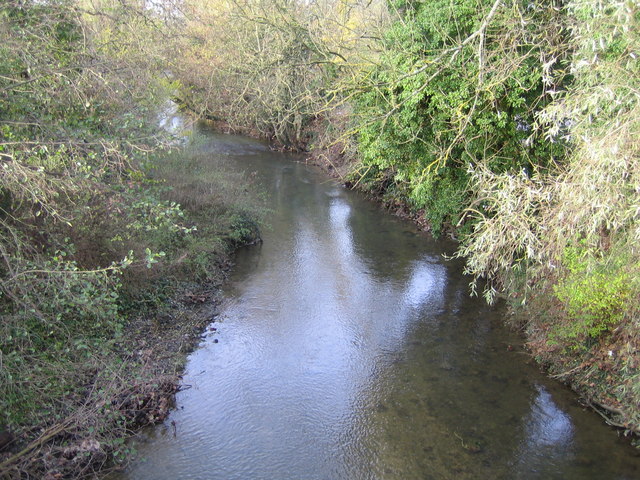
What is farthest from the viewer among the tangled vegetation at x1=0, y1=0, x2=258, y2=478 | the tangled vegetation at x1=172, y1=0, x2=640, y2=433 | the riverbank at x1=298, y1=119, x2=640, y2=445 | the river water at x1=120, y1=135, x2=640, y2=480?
Answer: the riverbank at x1=298, y1=119, x2=640, y2=445

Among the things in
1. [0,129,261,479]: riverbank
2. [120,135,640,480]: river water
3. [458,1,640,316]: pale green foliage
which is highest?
[458,1,640,316]: pale green foliage

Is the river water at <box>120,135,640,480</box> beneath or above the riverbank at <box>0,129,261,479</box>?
beneath

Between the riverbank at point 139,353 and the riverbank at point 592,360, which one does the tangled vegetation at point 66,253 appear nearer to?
the riverbank at point 139,353

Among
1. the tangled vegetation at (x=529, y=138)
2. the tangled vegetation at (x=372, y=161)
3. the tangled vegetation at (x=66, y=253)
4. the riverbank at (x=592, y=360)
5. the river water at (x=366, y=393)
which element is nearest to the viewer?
the tangled vegetation at (x=66, y=253)

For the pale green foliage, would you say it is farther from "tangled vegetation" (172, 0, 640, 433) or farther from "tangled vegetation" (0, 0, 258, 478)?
"tangled vegetation" (0, 0, 258, 478)

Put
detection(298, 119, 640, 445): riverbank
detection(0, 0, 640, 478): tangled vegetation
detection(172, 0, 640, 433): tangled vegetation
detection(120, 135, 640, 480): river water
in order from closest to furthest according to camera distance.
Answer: detection(0, 0, 640, 478): tangled vegetation → detection(172, 0, 640, 433): tangled vegetation → detection(120, 135, 640, 480): river water → detection(298, 119, 640, 445): riverbank

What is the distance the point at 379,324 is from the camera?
1102 cm

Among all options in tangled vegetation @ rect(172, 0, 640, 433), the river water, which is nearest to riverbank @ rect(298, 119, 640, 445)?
tangled vegetation @ rect(172, 0, 640, 433)

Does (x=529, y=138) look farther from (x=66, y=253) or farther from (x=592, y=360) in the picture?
(x=66, y=253)

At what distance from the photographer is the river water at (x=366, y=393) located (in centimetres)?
719

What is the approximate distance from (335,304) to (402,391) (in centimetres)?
339

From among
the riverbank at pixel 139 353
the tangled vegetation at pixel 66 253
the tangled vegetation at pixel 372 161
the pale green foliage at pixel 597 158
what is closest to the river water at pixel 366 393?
the riverbank at pixel 139 353

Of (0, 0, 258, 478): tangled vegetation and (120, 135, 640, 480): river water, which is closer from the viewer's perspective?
(0, 0, 258, 478): tangled vegetation

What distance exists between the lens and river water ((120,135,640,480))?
719cm
